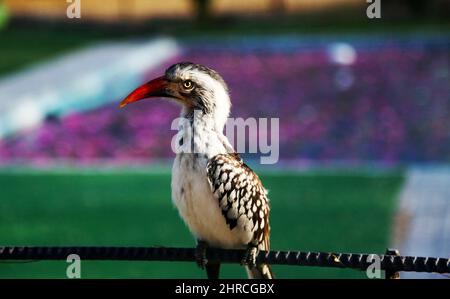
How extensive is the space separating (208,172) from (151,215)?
5192 mm

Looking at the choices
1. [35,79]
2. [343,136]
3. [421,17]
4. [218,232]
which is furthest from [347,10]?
[218,232]

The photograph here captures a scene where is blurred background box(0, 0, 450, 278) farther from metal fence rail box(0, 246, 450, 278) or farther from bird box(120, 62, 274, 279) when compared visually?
metal fence rail box(0, 246, 450, 278)

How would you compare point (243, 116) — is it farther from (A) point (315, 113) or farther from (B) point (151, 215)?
(B) point (151, 215)

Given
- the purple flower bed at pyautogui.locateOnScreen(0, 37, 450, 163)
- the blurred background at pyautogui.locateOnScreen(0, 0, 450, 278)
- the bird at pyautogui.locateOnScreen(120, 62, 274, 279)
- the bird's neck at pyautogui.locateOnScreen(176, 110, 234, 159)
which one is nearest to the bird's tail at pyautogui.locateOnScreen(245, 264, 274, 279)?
the bird at pyautogui.locateOnScreen(120, 62, 274, 279)

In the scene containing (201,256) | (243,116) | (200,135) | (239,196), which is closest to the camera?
(201,256)

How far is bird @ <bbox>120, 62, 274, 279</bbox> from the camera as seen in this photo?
3.26m

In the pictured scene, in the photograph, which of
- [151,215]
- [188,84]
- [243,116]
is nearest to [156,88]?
[188,84]

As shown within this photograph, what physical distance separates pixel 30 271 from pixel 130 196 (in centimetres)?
231

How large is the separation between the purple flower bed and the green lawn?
1.18 metres

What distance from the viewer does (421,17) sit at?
842 inches

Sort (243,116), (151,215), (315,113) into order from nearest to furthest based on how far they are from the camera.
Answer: (151,215) → (243,116) → (315,113)

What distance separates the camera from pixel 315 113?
13164 mm

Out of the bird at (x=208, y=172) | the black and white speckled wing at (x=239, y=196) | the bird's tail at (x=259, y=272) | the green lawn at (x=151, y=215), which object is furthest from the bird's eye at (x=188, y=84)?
the green lawn at (x=151, y=215)

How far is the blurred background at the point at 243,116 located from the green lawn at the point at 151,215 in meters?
0.02
